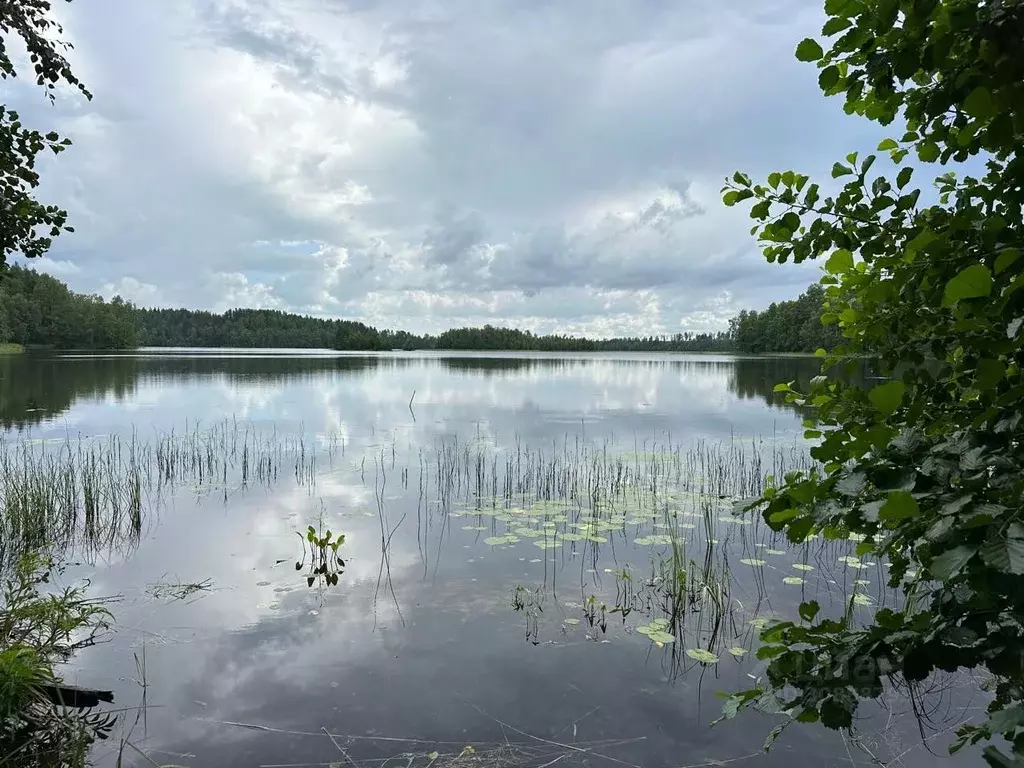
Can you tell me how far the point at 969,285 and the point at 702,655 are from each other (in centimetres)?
491

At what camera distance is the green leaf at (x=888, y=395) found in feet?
3.92

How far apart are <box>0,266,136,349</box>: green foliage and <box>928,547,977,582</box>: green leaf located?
100231 millimetres

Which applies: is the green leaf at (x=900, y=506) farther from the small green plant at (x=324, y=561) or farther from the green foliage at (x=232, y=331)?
the green foliage at (x=232, y=331)

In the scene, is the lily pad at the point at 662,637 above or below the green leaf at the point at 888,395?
below

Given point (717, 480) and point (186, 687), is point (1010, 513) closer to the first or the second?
point (186, 687)

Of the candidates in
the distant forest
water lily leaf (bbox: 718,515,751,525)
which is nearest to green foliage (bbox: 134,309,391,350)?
the distant forest

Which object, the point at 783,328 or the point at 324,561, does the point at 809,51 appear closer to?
the point at 324,561

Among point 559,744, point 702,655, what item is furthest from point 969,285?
point 702,655

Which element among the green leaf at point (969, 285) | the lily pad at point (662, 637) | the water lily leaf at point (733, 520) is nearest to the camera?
the green leaf at point (969, 285)

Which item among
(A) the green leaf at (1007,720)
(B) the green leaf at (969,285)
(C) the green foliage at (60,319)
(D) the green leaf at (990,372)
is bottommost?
(A) the green leaf at (1007,720)

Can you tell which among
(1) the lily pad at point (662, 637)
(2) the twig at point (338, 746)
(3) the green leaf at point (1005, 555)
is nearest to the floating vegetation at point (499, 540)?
(1) the lily pad at point (662, 637)

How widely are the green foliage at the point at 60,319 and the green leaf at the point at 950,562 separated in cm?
10023

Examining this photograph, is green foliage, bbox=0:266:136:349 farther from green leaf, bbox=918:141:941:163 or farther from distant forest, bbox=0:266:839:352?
green leaf, bbox=918:141:941:163

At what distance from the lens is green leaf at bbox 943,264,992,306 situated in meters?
1.13
